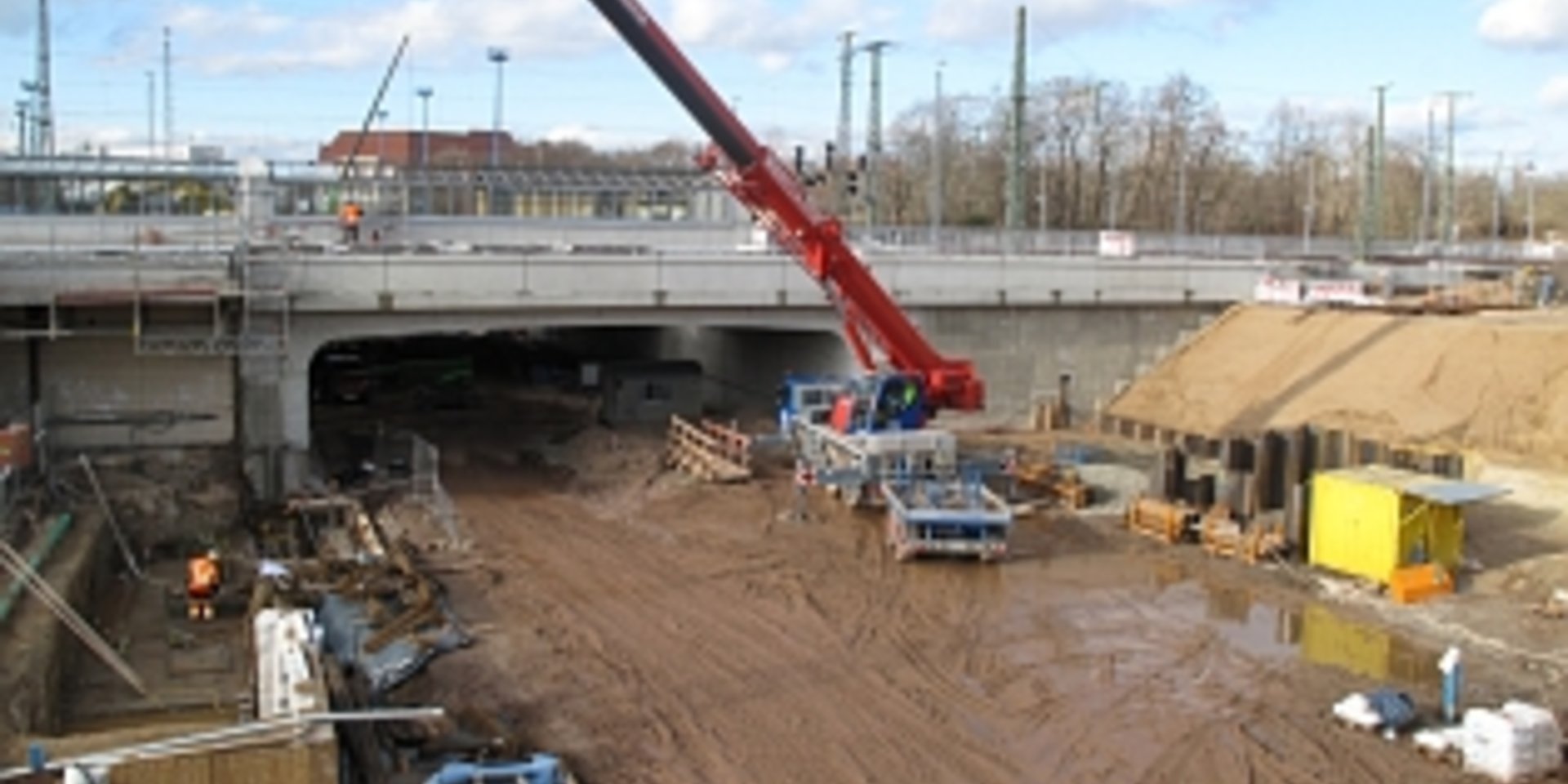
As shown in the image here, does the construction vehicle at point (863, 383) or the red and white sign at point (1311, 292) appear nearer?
the construction vehicle at point (863, 383)

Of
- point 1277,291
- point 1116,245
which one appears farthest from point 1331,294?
point 1116,245

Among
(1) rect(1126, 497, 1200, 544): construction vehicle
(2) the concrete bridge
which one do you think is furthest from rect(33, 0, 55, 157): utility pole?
Answer: (1) rect(1126, 497, 1200, 544): construction vehicle

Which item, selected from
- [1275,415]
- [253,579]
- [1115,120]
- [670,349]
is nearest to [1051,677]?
[253,579]

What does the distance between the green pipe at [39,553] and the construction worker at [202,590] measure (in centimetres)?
197

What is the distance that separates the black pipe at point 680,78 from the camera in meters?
22.9

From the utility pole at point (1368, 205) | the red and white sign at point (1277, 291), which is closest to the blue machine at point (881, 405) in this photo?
the red and white sign at point (1277, 291)

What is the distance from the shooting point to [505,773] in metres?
13.4

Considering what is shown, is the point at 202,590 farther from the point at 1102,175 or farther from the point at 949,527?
the point at 1102,175

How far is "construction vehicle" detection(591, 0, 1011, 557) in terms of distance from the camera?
23391 millimetres

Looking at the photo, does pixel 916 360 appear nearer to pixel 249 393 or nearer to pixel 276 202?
pixel 249 393

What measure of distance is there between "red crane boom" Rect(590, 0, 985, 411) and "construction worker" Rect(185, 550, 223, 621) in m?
10.5

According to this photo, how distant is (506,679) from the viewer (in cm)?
1720

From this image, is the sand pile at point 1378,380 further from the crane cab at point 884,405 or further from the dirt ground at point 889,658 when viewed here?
the crane cab at point 884,405

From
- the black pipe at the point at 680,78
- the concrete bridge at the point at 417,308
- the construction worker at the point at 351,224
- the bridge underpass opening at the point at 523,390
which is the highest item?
the black pipe at the point at 680,78
